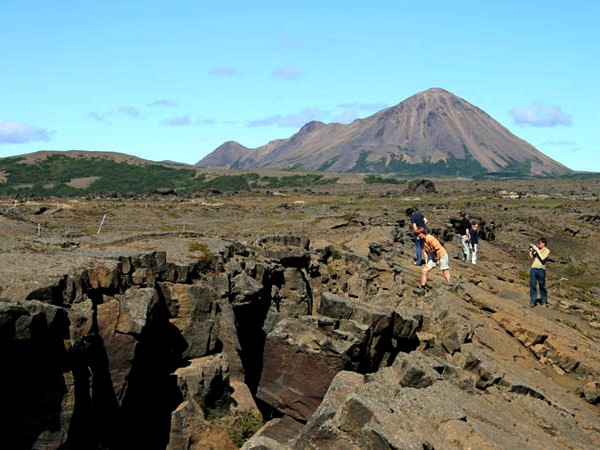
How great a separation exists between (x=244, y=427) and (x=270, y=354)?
194 centimetres

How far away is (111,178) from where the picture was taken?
4877 inches

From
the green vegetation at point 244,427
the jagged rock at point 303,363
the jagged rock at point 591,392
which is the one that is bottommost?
the green vegetation at point 244,427

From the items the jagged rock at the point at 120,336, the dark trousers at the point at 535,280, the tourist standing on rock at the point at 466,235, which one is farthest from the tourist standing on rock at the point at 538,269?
the jagged rock at the point at 120,336

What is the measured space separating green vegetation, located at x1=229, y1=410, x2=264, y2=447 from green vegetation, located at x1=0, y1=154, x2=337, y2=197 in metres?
99.2

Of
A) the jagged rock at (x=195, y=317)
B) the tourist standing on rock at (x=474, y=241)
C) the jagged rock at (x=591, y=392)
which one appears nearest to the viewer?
the jagged rock at (x=591, y=392)

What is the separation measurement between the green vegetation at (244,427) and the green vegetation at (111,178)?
99196 millimetres

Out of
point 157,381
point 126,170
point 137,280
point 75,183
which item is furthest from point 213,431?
point 126,170

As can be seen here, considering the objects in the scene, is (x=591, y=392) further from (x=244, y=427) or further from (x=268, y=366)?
(x=244, y=427)

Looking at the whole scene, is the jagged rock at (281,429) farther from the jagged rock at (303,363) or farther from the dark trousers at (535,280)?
the dark trousers at (535,280)

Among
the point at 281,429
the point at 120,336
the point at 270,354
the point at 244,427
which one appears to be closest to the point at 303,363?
the point at 270,354

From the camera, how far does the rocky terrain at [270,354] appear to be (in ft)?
34.5

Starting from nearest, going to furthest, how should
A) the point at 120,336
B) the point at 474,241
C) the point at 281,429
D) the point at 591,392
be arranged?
the point at 120,336
the point at 281,429
the point at 591,392
the point at 474,241

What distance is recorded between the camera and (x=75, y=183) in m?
118

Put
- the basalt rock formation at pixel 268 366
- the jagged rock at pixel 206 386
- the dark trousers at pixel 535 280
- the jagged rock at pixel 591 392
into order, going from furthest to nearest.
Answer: the dark trousers at pixel 535 280, the jagged rock at pixel 206 386, the jagged rock at pixel 591 392, the basalt rock formation at pixel 268 366
